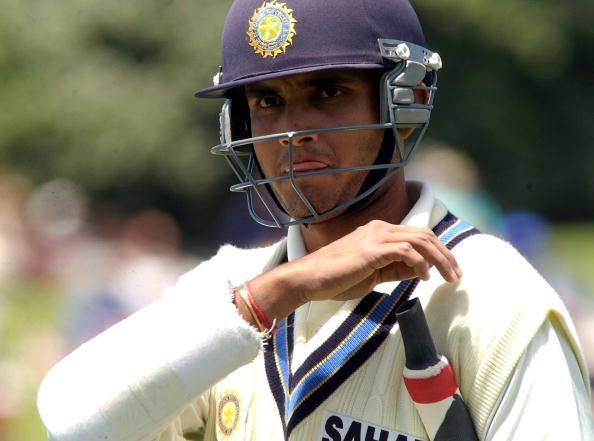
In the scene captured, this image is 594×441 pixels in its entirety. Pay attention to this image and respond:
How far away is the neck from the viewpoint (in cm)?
282

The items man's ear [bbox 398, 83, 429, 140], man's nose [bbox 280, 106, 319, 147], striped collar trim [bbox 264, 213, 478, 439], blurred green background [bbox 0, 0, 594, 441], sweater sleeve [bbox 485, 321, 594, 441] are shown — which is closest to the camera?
sweater sleeve [bbox 485, 321, 594, 441]

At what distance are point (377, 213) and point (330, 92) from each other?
297 millimetres

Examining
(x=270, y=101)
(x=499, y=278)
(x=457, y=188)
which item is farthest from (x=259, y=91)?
(x=457, y=188)

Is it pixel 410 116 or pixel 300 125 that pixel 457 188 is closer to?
pixel 410 116

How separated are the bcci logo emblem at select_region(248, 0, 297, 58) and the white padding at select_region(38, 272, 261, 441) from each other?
0.64 metres

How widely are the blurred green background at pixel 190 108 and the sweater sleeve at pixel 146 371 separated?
6.85 m

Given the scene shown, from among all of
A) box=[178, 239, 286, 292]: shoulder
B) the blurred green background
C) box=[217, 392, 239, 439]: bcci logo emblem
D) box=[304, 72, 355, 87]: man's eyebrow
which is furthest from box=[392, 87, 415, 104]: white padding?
the blurred green background

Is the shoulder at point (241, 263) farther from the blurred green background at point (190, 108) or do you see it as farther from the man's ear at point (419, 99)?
the blurred green background at point (190, 108)

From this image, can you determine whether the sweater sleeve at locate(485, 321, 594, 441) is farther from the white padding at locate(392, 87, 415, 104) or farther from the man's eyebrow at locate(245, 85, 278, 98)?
the man's eyebrow at locate(245, 85, 278, 98)

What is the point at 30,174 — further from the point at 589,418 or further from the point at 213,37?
the point at 589,418

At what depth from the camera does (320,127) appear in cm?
269

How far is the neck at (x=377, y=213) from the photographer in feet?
9.25

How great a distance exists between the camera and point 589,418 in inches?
95.3

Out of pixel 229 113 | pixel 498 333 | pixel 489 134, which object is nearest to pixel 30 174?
pixel 489 134
